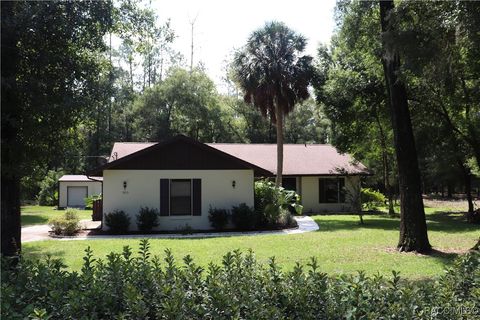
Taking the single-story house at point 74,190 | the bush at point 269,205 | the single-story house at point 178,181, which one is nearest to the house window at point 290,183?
the bush at point 269,205

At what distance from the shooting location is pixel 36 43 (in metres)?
7.10

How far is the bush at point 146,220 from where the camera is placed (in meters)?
17.8

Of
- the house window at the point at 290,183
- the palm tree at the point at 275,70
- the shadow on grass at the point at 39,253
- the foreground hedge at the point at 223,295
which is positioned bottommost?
the shadow on grass at the point at 39,253

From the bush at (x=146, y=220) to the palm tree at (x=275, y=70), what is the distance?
8140 millimetres

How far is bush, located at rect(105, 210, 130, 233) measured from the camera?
17.4 meters

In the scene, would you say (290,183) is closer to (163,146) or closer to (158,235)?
(163,146)

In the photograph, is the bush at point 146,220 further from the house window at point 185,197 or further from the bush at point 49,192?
the bush at point 49,192

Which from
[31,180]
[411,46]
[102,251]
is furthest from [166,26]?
[102,251]

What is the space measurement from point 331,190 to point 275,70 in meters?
8.52

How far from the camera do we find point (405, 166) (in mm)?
11945

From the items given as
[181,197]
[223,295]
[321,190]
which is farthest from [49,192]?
[223,295]

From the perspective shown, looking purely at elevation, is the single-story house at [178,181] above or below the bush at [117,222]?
above

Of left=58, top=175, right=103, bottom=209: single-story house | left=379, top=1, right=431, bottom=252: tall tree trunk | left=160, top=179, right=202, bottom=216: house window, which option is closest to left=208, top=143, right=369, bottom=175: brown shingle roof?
left=160, top=179, right=202, bottom=216: house window

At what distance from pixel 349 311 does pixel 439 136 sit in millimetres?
20686
